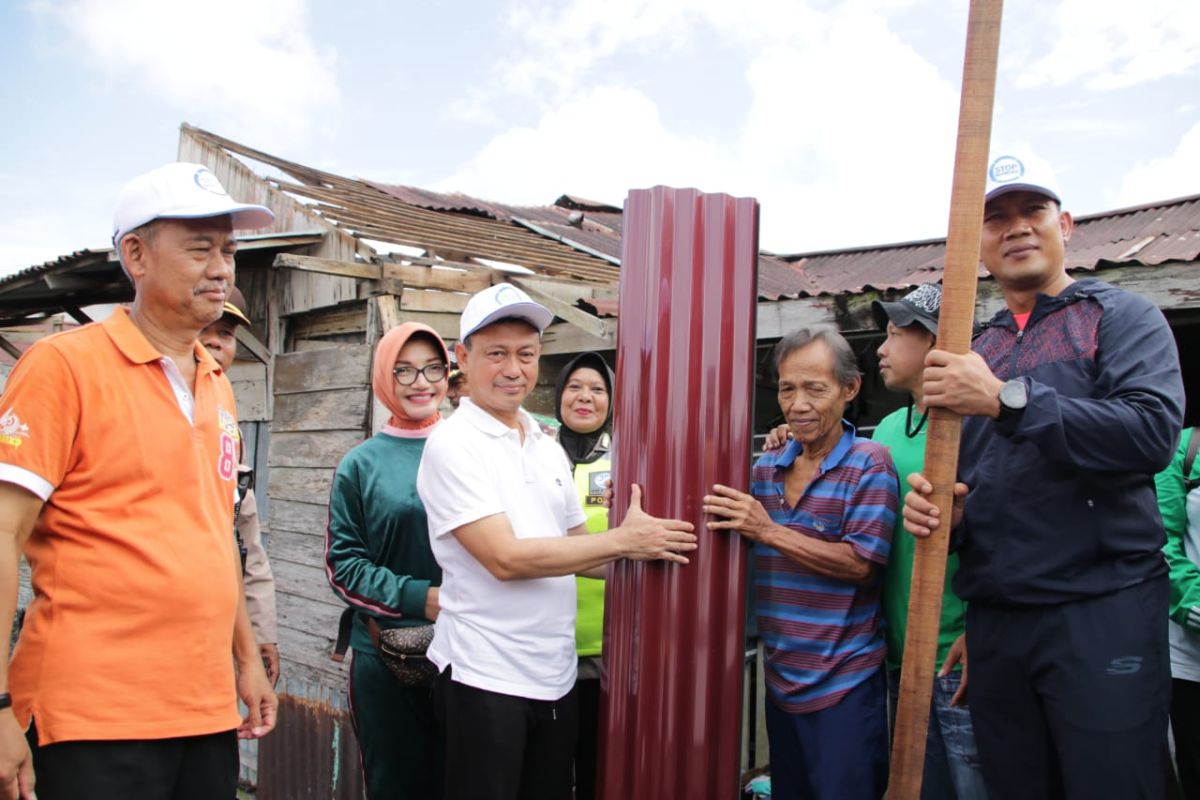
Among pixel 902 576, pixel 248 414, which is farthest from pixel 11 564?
pixel 248 414

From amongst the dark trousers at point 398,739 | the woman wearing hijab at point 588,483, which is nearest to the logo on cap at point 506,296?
the woman wearing hijab at point 588,483

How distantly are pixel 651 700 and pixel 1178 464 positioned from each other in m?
1.94

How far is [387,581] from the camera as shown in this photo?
2645mm

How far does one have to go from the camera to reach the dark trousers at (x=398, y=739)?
271cm

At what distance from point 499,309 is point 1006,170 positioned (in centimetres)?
124

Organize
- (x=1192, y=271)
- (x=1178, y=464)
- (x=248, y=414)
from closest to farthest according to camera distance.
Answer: (x=1178, y=464), (x=1192, y=271), (x=248, y=414)

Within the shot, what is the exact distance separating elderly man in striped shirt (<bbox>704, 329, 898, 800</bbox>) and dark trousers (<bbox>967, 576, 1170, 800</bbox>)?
0.39 metres

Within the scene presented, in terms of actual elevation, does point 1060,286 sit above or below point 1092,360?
above

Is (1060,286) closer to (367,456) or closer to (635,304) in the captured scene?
(635,304)

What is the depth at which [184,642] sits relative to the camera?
5.64 ft

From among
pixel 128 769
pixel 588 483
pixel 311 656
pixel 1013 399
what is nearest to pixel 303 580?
pixel 311 656

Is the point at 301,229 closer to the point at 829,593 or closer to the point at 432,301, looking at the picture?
the point at 432,301

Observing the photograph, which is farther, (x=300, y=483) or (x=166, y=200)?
(x=300, y=483)

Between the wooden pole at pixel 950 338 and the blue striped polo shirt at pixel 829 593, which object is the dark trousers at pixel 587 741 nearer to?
the blue striped polo shirt at pixel 829 593
